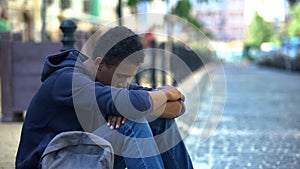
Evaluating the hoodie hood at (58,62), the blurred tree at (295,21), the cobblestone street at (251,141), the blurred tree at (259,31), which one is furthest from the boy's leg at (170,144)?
the blurred tree at (259,31)

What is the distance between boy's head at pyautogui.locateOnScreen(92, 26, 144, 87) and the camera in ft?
10.8

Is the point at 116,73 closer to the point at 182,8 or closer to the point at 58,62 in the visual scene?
the point at 58,62

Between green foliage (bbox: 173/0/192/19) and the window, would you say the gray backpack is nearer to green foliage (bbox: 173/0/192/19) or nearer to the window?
green foliage (bbox: 173/0/192/19)

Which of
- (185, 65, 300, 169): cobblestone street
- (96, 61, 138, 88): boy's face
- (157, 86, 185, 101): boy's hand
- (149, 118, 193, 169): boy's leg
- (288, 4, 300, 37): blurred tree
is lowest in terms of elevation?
(288, 4, 300, 37): blurred tree

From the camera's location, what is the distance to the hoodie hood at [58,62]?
3.50 m

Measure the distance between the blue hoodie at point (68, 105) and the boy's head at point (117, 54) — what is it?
8 centimetres

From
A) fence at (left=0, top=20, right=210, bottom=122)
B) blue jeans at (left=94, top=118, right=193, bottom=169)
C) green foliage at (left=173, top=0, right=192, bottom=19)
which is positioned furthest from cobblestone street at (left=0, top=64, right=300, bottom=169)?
green foliage at (left=173, top=0, right=192, bottom=19)

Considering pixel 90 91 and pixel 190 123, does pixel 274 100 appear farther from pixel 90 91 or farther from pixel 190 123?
pixel 90 91

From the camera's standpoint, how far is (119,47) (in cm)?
330

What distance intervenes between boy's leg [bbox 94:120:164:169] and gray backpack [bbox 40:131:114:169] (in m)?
0.19

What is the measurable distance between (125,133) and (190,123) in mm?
3750

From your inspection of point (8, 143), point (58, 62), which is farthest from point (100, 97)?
point (8, 143)

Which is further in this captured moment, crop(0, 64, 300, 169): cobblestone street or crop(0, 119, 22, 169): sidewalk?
crop(0, 64, 300, 169): cobblestone street

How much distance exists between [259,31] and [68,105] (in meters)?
99.2
